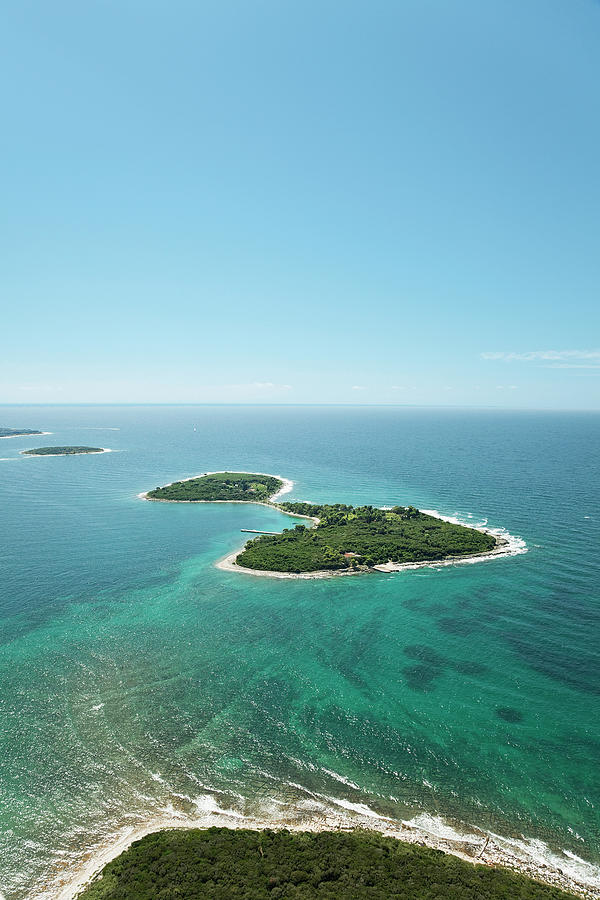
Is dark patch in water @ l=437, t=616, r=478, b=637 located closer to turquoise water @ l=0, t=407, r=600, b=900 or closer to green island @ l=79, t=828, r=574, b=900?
turquoise water @ l=0, t=407, r=600, b=900

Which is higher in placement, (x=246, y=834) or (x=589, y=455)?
(x=589, y=455)

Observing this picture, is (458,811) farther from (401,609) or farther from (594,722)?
(401,609)

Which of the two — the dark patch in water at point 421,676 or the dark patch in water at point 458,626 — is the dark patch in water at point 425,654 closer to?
the dark patch in water at point 421,676

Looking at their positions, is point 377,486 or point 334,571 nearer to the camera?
point 334,571

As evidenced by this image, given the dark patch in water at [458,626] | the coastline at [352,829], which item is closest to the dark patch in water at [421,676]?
the dark patch in water at [458,626]

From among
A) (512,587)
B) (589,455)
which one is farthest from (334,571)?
(589,455)

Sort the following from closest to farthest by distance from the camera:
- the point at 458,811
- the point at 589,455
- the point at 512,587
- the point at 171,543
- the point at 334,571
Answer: the point at 458,811, the point at 512,587, the point at 334,571, the point at 171,543, the point at 589,455
